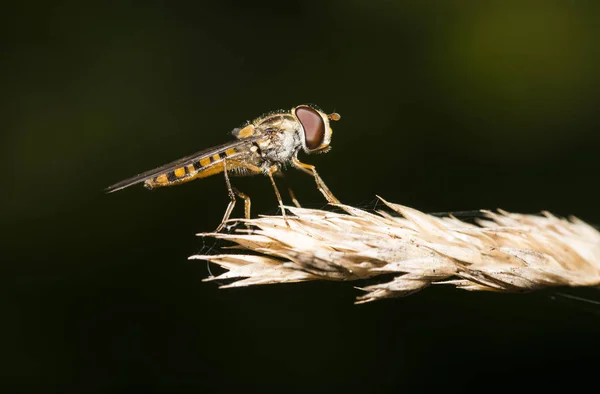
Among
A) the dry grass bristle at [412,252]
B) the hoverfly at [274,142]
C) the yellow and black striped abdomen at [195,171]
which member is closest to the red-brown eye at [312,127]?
the hoverfly at [274,142]

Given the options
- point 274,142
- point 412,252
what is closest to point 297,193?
point 274,142

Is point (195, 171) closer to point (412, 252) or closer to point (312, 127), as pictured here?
point (312, 127)

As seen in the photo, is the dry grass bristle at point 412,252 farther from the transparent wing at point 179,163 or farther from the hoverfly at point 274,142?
the hoverfly at point 274,142

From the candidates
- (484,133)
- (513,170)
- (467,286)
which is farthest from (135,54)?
(467,286)

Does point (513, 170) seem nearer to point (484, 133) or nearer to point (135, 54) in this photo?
point (484, 133)

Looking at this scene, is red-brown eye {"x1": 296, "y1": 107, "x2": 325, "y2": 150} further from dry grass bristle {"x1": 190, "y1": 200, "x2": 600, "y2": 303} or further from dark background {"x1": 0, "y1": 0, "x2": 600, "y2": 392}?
dry grass bristle {"x1": 190, "y1": 200, "x2": 600, "y2": 303}

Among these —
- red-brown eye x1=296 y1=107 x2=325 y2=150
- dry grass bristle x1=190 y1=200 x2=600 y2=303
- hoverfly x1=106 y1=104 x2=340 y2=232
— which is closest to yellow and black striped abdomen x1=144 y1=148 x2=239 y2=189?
hoverfly x1=106 y1=104 x2=340 y2=232
